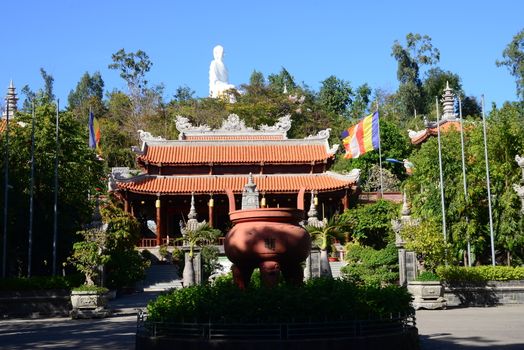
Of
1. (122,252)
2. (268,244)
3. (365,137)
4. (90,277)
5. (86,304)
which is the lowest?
(86,304)

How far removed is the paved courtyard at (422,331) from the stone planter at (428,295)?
46 centimetres

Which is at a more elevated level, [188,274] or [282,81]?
[282,81]

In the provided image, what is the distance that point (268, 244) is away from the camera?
1266 cm

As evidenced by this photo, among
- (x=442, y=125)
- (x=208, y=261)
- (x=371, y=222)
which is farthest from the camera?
(x=442, y=125)

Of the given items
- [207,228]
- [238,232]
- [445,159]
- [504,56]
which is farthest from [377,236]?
[238,232]

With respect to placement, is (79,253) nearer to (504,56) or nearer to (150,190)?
(150,190)

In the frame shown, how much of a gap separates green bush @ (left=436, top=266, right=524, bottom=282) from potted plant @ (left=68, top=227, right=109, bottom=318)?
11.5 meters

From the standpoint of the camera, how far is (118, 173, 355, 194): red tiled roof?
4456cm

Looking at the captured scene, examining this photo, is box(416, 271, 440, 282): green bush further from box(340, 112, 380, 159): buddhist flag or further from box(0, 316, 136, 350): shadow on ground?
box(340, 112, 380, 159): buddhist flag

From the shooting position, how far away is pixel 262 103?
64.3 meters

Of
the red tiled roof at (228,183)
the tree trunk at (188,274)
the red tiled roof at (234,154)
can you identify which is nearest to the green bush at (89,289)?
the tree trunk at (188,274)

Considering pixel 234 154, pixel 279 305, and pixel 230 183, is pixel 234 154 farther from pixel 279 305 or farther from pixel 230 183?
pixel 279 305

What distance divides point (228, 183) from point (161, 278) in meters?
12.0

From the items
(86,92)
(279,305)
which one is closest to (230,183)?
(279,305)
